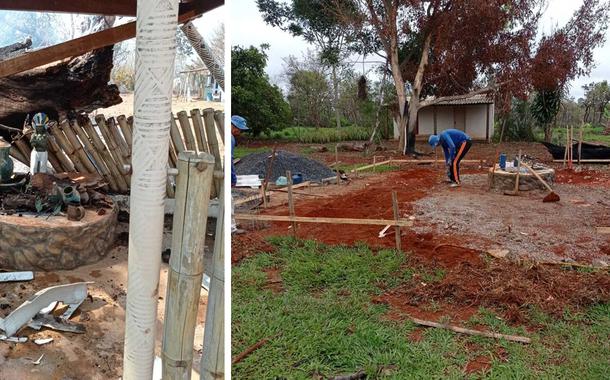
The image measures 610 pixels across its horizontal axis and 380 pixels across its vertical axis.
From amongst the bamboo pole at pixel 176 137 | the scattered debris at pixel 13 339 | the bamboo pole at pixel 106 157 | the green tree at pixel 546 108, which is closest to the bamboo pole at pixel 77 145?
the bamboo pole at pixel 106 157

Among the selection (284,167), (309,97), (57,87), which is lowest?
(284,167)

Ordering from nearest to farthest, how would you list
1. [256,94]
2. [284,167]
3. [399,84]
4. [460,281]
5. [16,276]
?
[460,281] < [16,276] < [284,167] < [256,94] < [399,84]

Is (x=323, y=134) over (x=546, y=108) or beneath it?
beneath

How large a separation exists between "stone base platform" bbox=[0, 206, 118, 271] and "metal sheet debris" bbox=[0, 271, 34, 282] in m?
0.16

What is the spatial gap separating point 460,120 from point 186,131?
12.5 meters

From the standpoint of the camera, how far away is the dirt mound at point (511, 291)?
2982 millimetres

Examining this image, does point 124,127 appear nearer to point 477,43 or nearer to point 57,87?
point 57,87

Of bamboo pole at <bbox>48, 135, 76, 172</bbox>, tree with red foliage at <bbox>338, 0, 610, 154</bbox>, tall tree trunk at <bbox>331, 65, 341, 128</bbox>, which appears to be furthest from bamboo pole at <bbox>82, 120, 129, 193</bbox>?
tall tree trunk at <bbox>331, 65, 341, 128</bbox>

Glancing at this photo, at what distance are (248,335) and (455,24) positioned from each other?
10.4 metres

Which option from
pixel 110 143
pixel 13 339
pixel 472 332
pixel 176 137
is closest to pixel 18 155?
pixel 110 143

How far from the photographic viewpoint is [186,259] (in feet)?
4.11

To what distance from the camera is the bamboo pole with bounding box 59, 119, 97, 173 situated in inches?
200

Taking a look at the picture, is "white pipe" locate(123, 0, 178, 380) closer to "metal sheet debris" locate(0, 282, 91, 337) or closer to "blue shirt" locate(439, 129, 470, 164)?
"metal sheet debris" locate(0, 282, 91, 337)

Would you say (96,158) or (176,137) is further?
(96,158)
